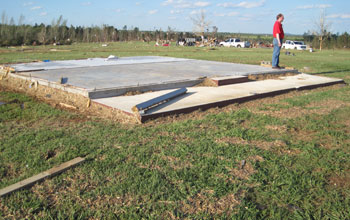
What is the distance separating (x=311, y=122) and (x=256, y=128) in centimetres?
108

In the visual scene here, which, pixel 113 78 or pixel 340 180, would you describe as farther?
pixel 113 78

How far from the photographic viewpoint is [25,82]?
7629 millimetres

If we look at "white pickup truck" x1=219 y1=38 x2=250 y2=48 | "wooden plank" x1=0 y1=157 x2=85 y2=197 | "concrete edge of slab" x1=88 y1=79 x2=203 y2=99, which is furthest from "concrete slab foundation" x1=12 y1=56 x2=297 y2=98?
"white pickup truck" x1=219 y1=38 x2=250 y2=48

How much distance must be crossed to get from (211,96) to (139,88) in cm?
155

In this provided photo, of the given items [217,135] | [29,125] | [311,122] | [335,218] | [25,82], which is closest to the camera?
[335,218]

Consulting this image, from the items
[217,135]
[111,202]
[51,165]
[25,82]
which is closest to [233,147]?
[217,135]

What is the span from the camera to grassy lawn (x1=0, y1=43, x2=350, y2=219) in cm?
263

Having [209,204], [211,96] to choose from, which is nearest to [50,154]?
[209,204]

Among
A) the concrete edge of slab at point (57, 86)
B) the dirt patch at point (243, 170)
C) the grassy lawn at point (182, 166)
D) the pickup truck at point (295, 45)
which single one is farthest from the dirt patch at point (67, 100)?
the pickup truck at point (295, 45)

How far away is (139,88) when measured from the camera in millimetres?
6645

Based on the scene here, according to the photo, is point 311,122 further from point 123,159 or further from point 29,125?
point 29,125

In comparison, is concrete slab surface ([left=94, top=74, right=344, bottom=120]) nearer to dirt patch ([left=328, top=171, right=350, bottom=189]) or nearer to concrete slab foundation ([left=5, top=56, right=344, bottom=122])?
concrete slab foundation ([left=5, top=56, right=344, bottom=122])

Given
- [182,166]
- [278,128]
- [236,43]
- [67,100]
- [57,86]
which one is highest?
[236,43]

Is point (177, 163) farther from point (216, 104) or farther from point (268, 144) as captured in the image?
point (216, 104)
